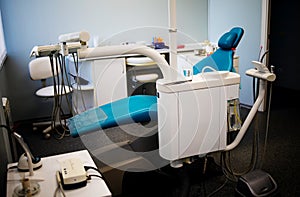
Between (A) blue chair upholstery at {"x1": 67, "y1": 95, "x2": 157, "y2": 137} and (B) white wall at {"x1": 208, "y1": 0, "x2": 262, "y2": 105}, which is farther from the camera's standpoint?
(B) white wall at {"x1": 208, "y1": 0, "x2": 262, "y2": 105}

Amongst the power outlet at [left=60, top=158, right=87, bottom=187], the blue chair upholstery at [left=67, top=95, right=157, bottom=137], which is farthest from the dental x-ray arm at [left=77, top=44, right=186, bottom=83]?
the power outlet at [left=60, top=158, right=87, bottom=187]

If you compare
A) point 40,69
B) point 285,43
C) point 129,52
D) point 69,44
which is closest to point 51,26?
point 40,69

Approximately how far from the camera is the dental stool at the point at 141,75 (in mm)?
3900

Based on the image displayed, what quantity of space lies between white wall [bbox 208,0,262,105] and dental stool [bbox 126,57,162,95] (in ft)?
3.82

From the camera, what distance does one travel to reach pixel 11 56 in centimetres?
395

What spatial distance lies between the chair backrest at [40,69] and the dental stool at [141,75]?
3.05 ft

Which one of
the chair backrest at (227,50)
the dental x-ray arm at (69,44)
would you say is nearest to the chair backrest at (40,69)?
the dental x-ray arm at (69,44)

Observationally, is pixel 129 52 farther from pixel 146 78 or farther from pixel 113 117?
pixel 146 78

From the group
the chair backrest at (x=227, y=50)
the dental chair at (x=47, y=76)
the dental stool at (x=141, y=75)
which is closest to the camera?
the chair backrest at (x=227, y=50)

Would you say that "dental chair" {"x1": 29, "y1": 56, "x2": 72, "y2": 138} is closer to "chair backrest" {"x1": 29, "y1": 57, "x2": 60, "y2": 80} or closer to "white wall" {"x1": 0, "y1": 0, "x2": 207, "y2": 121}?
"chair backrest" {"x1": 29, "y1": 57, "x2": 60, "y2": 80}

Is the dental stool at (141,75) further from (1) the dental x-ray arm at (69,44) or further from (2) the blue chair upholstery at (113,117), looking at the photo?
(2) the blue chair upholstery at (113,117)

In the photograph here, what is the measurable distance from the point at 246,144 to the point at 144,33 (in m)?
2.19

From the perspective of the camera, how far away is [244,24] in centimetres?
425

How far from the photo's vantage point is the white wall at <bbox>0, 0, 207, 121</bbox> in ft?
12.9
